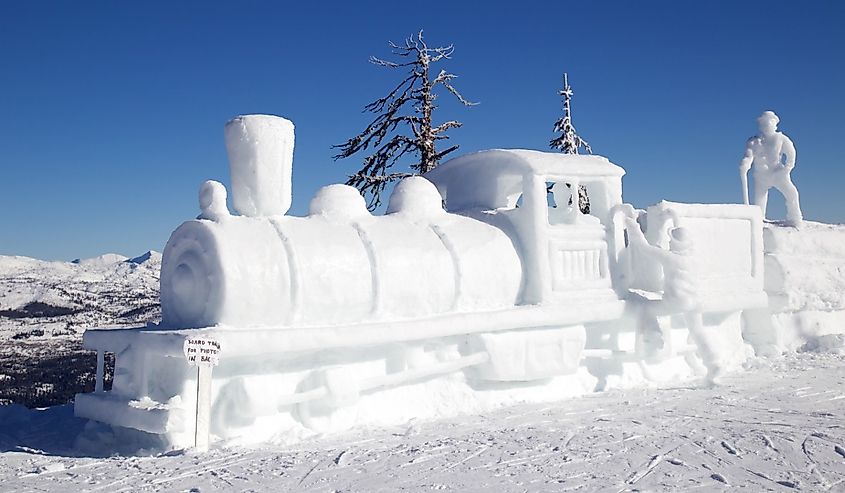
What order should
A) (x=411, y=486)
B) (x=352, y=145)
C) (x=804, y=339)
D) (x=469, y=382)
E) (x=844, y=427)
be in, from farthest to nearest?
(x=352, y=145) < (x=804, y=339) < (x=469, y=382) < (x=844, y=427) < (x=411, y=486)

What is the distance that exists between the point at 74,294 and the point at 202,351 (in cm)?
2883

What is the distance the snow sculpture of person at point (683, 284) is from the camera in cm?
980

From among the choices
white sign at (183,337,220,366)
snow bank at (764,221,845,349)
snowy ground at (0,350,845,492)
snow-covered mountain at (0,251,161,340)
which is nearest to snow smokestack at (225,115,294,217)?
white sign at (183,337,220,366)

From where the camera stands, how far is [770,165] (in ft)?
43.0

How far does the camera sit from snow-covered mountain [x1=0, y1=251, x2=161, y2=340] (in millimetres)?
23781

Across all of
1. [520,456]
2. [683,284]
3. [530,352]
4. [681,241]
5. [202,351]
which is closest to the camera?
[520,456]

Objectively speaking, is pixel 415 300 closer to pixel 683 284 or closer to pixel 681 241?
pixel 683 284

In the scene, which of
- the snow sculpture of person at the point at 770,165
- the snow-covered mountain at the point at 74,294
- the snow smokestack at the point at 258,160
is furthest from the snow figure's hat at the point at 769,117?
the snow-covered mountain at the point at 74,294

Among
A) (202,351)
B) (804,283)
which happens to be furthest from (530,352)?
(804,283)

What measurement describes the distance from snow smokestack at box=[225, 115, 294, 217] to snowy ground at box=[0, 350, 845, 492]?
257 centimetres

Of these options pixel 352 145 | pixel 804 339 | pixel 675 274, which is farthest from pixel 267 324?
pixel 352 145

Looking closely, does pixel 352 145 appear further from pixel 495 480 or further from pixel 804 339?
pixel 495 480

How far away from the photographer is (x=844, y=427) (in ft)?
23.1

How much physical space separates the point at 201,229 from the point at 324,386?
6.29 feet
